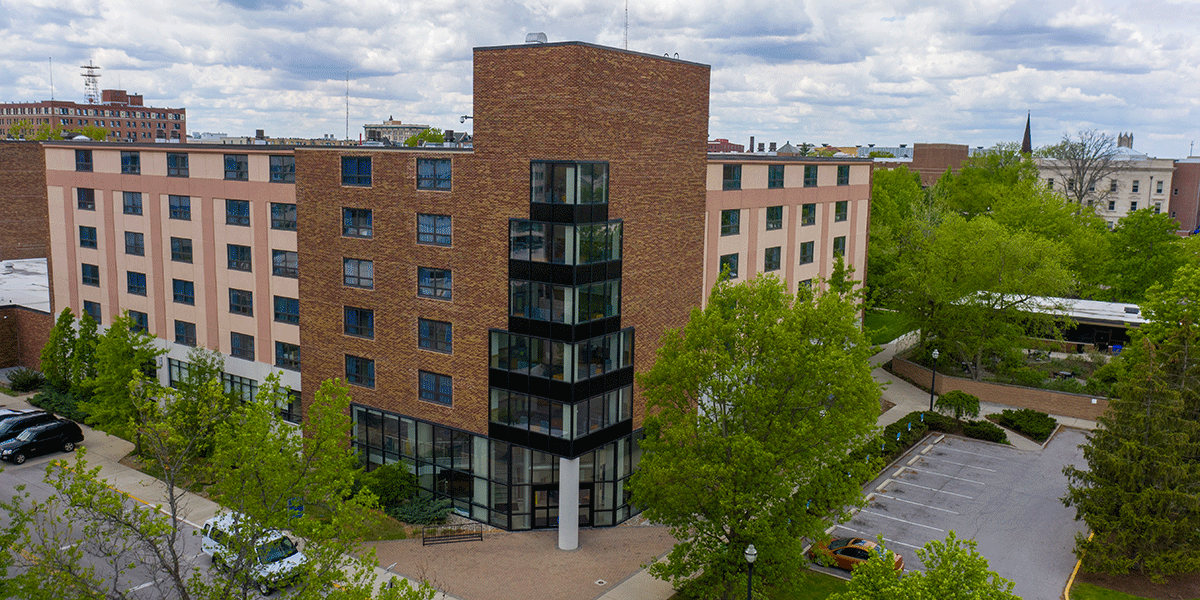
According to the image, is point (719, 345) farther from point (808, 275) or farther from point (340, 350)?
point (808, 275)

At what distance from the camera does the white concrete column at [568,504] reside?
30781 mm

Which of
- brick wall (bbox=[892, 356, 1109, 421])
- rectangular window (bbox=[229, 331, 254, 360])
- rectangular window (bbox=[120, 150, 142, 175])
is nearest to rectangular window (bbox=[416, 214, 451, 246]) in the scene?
rectangular window (bbox=[229, 331, 254, 360])

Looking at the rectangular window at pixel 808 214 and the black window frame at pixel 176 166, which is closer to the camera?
the black window frame at pixel 176 166

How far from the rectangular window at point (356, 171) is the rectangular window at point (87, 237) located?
2113cm

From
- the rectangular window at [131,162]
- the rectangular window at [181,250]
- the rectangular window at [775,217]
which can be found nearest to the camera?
A: the rectangular window at [181,250]

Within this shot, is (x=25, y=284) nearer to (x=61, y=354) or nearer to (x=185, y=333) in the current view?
(x=61, y=354)

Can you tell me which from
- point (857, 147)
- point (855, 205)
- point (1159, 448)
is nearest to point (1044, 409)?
point (855, 205)

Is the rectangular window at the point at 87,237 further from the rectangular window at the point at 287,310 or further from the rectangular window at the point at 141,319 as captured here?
the rectangular window at the point at 287,310

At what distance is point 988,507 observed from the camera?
1410 inches

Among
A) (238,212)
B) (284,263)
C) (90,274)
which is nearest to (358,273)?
(284,263)

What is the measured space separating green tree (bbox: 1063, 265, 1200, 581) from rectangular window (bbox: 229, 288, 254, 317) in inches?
1409

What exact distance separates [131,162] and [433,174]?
71.7 feet

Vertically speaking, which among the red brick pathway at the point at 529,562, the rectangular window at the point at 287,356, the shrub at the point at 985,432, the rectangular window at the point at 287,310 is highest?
the rectangular window at the point at 287,310

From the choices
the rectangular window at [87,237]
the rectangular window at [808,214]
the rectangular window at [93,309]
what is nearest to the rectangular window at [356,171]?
the rectangular window at [87,237]
